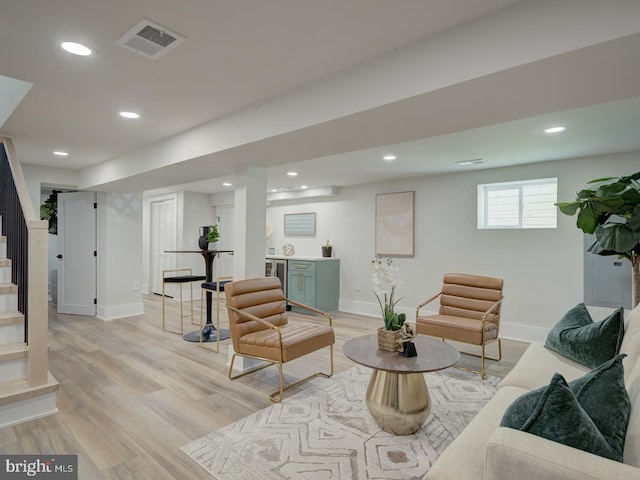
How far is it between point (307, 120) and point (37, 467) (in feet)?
8.47

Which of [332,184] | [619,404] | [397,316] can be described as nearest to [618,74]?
[619,404]

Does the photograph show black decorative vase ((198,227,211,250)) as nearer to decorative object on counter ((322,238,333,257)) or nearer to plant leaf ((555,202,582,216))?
decorative object on counter ((322,238,333,257))

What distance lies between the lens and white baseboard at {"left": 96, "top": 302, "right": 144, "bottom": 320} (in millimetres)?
5708

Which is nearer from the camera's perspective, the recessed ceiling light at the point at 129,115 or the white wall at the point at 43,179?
the recessed ceiling light at the point at 129,115

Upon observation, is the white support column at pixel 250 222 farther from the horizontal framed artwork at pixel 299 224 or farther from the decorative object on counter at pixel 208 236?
the horizontal framed artwork at pixel 299 224

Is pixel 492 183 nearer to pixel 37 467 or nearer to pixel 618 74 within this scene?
pixel 618 74

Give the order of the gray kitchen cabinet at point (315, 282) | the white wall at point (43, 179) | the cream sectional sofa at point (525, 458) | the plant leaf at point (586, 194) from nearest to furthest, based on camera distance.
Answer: the cream sectional sofa at point (525, 458) → the plant leaf at point (586, 194) → the white wall at point (43, 179) → the gray kitchen cabinet at point (315, 282)

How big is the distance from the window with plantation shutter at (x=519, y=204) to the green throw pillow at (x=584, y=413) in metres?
3.77

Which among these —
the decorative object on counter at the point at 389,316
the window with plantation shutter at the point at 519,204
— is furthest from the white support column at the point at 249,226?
the window with plantation shutter at the point at 519,204

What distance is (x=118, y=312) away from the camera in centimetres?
581

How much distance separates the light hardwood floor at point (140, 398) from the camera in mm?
2162

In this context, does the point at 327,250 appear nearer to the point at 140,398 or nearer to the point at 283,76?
the point at 140,398

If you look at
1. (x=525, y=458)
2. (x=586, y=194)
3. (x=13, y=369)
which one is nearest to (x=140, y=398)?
(x=13, y=369)

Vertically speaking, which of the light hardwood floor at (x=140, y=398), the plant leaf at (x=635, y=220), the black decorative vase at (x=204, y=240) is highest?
the plant leaf at (x=635, y=220)
